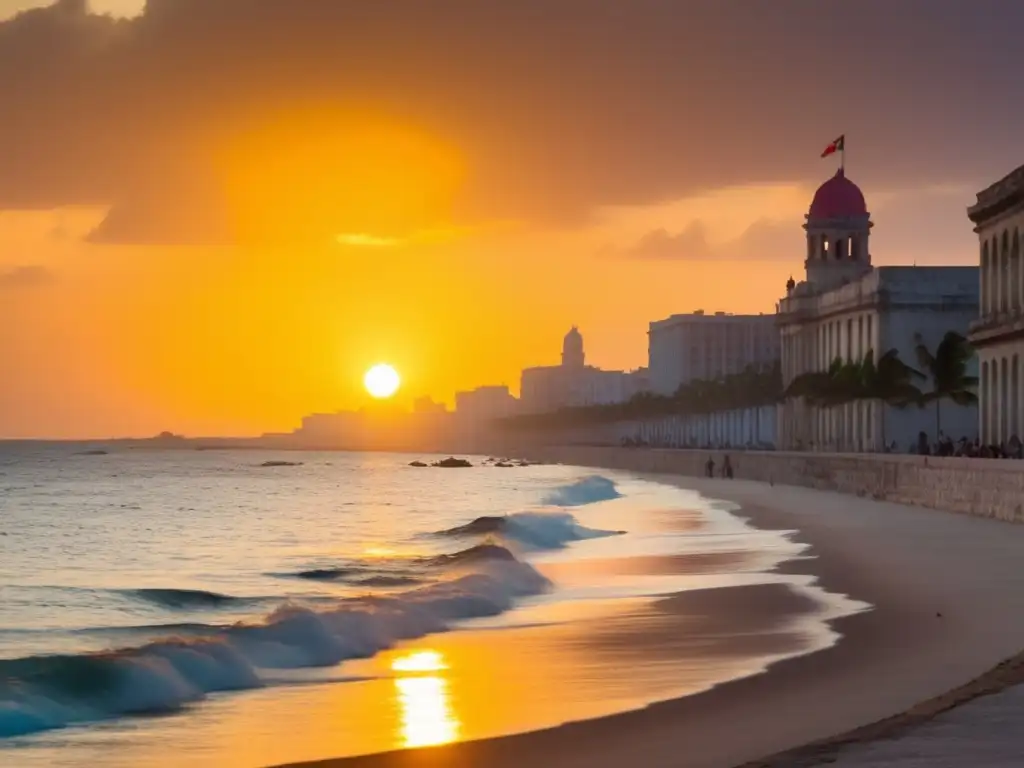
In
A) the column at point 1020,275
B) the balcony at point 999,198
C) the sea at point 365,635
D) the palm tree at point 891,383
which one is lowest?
the sea at point 365,635

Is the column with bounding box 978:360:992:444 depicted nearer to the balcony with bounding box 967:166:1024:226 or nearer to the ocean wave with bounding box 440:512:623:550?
the balcony with bounding box 967:166:1024:226

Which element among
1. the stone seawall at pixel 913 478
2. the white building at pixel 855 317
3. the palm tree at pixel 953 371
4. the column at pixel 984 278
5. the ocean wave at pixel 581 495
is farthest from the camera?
the white building at pixel 855 317

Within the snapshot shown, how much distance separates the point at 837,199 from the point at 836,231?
8.80 ft

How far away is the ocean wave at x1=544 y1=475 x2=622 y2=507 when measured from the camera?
86812 millimetres

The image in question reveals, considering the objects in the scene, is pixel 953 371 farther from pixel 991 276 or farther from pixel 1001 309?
pixel 1001 309

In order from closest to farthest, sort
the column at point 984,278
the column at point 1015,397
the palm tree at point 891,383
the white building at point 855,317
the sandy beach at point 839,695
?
the sandy beach at point 839,695 → the column at point 1015,397 → the column at point 984,278 → the palm tree at point 891,383 → the white building at point 855,317

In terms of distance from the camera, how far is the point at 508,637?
2402 centimetres

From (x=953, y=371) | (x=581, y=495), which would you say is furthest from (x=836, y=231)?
(x=581, y=495)

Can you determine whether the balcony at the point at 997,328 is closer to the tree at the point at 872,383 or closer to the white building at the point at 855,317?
the tree at the point at 872,383

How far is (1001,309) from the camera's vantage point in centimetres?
8050

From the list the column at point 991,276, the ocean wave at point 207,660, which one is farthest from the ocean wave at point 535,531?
the column at point 991,276

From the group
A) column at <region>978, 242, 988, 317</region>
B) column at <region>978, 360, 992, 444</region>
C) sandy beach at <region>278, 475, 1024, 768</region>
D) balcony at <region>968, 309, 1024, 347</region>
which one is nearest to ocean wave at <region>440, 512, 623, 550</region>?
sandy beach at <region>278, 475, 1024, 768</region>

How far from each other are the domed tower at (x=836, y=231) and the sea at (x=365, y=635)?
106 m

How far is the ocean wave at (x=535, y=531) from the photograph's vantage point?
162ft
